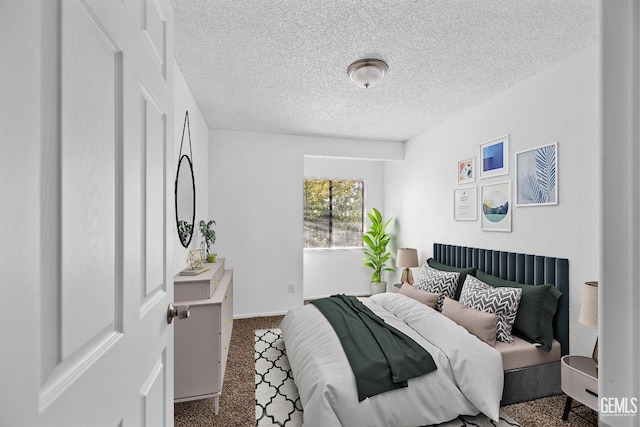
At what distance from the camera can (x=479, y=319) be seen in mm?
2312

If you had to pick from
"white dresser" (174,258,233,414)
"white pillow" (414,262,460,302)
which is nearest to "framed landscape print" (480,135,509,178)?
"white pillow" (414,262,460,302)

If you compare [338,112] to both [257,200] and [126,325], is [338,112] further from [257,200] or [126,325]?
[126,325]

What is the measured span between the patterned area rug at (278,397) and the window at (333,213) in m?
2.38

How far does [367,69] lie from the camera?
89.4 inches

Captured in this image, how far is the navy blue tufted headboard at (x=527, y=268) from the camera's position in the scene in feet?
7.59

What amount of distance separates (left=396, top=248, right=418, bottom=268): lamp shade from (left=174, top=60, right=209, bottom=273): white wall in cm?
260

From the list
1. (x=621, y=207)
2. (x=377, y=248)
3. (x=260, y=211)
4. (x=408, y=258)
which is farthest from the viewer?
(x=377, y=248)

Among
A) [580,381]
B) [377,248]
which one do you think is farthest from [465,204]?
[580,381]

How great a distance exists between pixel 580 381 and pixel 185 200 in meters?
3.19

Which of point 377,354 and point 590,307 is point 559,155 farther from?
point 377,354

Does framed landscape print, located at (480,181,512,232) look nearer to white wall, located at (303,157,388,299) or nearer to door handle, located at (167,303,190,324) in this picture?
white wall, located at (303,157,388,299)

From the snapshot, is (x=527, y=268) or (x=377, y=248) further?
(x=377, y=248)

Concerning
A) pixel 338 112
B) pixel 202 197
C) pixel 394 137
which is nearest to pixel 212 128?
pixel 202 197

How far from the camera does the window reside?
521 centimetres
